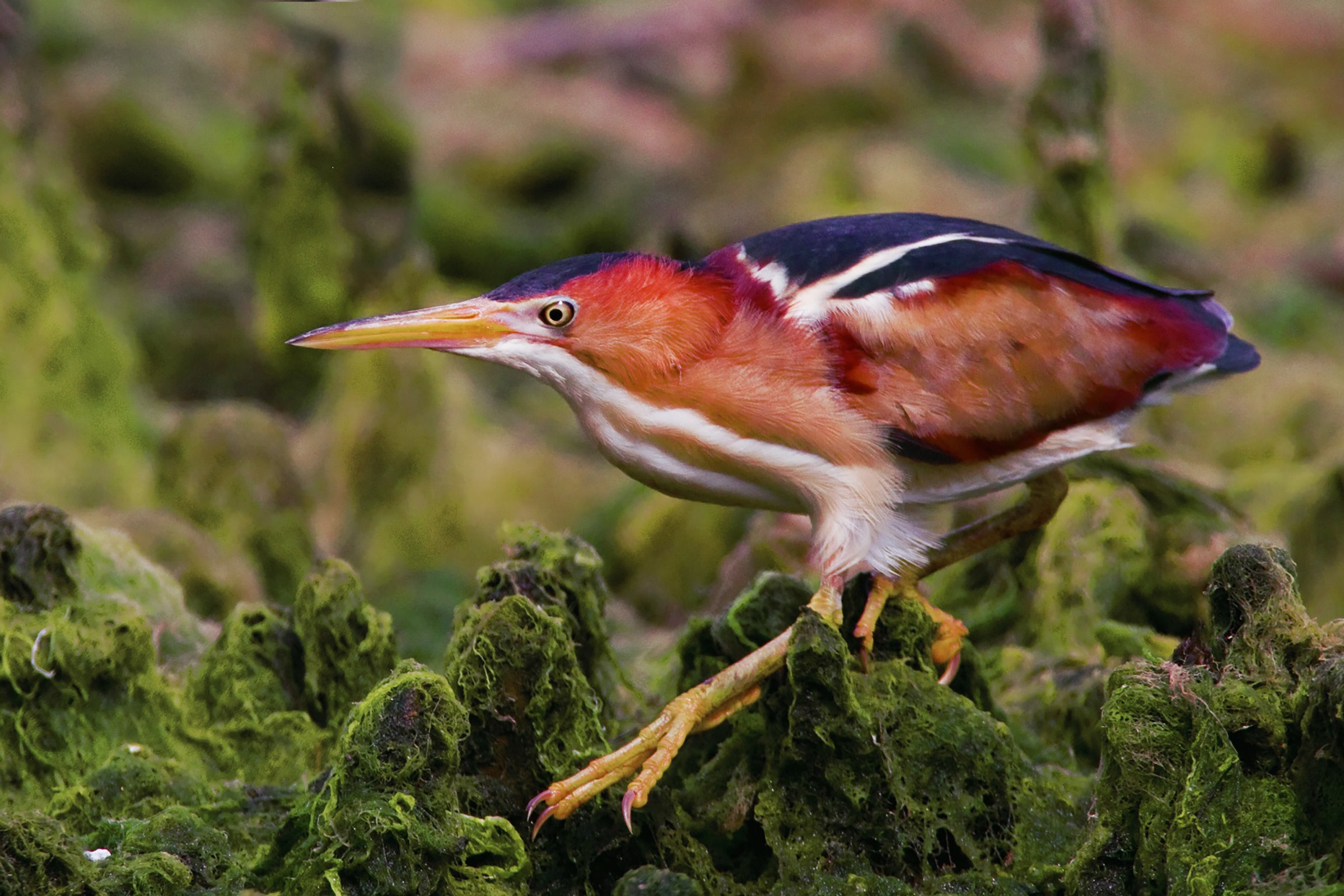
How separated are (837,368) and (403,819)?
65.9 inches

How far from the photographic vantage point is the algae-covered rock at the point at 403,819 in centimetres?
347

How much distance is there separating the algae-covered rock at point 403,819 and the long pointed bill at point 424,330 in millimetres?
829

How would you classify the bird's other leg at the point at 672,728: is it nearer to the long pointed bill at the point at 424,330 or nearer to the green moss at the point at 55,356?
the long pointed bill at the point at 424,330

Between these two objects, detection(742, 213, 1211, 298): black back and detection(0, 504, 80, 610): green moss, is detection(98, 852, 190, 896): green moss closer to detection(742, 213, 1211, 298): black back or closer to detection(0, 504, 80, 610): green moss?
detection(0, 504, 80, 610): green moss

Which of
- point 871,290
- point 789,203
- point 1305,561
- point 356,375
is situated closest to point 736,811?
point 871,290

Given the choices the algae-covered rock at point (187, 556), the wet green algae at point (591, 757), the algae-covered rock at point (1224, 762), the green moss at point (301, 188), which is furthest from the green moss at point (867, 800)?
the green moss at point (301, 188)

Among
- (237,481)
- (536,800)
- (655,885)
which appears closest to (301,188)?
(237,481)

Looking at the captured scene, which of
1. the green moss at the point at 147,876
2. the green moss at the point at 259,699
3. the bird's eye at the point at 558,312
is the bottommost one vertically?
the green moss at the point at 259,699

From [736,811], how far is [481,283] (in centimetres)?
1136

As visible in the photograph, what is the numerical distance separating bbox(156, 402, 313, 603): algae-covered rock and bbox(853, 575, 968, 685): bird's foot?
13.9ft

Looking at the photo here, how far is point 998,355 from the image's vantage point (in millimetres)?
4344

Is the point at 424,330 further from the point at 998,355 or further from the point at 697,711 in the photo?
the point at 998,355

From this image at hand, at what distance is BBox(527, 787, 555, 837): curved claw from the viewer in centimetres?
364

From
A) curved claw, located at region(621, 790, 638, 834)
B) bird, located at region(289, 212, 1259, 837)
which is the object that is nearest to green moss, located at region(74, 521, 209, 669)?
bird, located at region(289, 212, 1259, 837)
